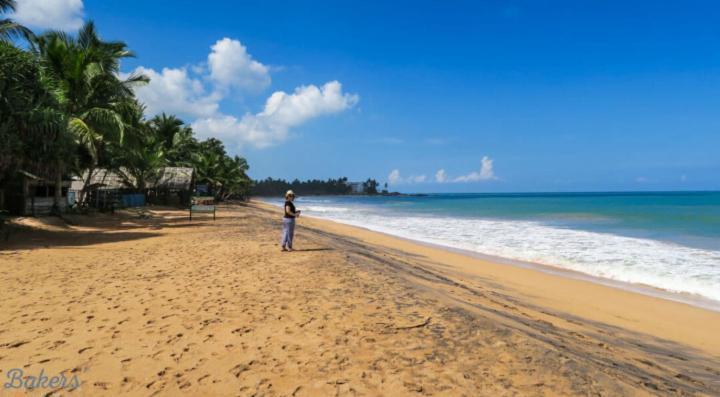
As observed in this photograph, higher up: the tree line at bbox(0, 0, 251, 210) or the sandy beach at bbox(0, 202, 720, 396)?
the tree line at bbox(0, 0, 251, 210)

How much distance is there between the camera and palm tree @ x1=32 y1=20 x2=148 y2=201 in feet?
50.1

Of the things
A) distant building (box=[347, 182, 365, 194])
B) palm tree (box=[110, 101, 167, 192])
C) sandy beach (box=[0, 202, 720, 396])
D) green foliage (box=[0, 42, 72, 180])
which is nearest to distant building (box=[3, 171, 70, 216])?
green foliage (box=[0, 42, 72, 180])

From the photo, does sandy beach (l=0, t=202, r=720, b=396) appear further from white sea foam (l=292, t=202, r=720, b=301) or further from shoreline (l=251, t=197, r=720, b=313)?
white sea foam (l=292, t=202, r=720, b=301)

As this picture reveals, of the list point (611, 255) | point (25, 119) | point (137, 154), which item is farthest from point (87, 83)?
point (611, 255)

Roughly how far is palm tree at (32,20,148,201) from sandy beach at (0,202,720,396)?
840cm

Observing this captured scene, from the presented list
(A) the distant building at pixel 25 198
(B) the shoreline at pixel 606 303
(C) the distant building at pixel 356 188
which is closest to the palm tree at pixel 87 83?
(A) the distant building at pixel 25 198

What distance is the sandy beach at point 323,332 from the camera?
3436 mm

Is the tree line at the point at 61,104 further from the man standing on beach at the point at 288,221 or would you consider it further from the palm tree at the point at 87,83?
the man standing on beach at the point at 288,221

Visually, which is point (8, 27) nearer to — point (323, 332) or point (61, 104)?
point (61, 104)

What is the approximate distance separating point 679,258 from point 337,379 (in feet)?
46.6

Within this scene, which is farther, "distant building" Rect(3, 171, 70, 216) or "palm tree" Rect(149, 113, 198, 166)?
"palm tree" Rect(149, 113, 198, 166)

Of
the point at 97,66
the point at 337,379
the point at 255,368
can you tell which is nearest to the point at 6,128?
the point at 97,66

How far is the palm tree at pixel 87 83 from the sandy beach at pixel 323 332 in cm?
840

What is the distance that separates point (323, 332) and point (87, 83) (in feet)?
55.0
